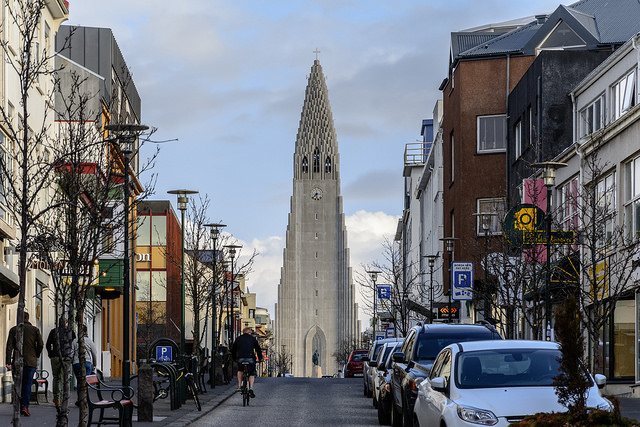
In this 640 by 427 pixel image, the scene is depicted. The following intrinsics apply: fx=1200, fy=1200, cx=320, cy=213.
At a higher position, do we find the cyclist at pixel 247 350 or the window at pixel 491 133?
the window at pixel 491 133

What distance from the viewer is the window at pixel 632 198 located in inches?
1167

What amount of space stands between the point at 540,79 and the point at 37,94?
17168mm

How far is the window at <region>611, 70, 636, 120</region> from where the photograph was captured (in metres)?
31.3

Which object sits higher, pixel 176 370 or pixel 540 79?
pixel 540 79

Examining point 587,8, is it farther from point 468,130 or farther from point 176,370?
point 176,370

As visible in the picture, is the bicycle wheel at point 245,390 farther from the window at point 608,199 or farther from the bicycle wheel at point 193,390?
the window at point 608,199

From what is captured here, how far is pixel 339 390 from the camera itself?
38.2 m

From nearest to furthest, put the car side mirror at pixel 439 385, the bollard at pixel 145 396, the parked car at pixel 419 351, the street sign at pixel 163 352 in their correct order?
1. the car side mirror at pixel 439 385
2. the parked car at pixel 419 351
3. the bollard at pixel 145 396
4. the street sign at pixel 163 352

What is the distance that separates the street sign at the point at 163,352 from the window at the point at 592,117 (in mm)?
13980

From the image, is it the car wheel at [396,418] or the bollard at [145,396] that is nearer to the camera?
the car wheel at [396,418]

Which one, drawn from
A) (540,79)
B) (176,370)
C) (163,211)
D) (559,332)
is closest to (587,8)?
(540,79)

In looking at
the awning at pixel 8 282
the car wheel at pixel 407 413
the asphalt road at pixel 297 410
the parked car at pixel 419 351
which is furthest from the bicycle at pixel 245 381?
the car wheel at pixel 407 413

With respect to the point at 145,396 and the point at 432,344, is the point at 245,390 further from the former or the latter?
the point at 432,344

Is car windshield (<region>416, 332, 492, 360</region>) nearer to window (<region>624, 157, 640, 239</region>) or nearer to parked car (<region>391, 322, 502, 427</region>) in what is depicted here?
parked car (<region>391, 322, 502, 427</region>)
